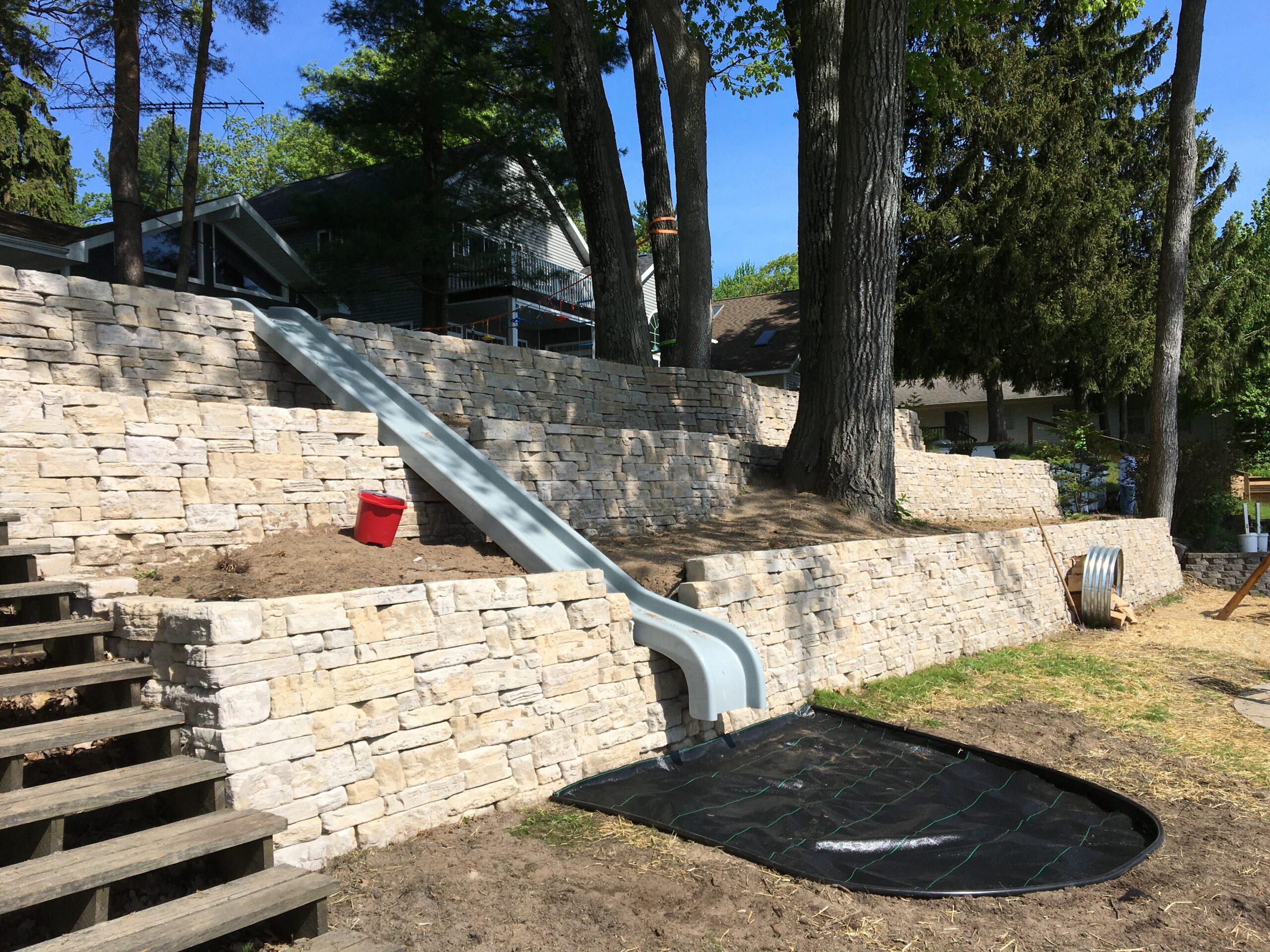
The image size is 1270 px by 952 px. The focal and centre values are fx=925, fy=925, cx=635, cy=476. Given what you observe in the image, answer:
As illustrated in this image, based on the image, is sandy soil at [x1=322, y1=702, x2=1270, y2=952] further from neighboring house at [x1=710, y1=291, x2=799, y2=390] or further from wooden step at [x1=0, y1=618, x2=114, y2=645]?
neighboring house at [x1=710, y1=291, x2=799, y2=390]

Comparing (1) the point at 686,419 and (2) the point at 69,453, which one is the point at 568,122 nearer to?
(1) the point at 686,419

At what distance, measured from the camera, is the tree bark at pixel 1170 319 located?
1515cm

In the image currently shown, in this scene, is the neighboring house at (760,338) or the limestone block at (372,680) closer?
the limestone block at (372,680)

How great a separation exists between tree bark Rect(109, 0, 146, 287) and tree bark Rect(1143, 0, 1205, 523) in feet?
49.3

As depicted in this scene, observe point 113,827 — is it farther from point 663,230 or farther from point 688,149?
point 663,230

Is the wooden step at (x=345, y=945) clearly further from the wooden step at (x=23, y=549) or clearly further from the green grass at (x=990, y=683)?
the green grass at (x=990, y=683)

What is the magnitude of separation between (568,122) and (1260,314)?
21.1 metres

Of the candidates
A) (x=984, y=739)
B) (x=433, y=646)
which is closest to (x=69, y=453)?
(x=433, y=646)

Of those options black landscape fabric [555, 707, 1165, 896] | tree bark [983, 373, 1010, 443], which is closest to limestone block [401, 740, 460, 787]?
black landscape fabric [555, 707, 1165, 896]

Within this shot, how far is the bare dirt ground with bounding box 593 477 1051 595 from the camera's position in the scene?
6691mm

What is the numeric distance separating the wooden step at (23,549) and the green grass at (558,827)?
252 centimetres

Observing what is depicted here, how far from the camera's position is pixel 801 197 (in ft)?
36.2

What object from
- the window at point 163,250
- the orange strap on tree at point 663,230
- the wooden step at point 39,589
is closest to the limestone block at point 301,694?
the wooden step at point 39,589

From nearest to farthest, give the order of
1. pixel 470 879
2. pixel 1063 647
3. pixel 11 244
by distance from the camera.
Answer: pixel 470 879 < pixel 1063 647 < pixel 11 244
